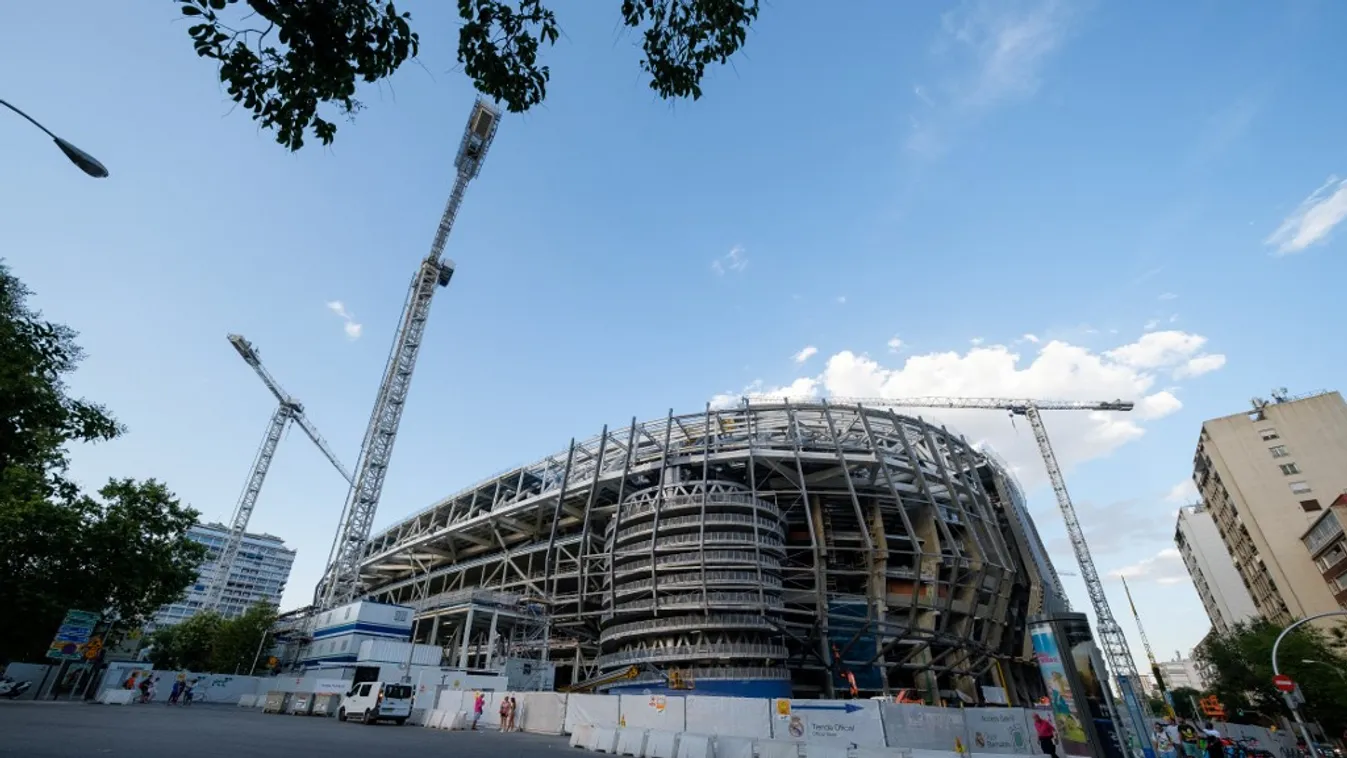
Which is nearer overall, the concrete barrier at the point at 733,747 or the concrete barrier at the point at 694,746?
the concrete barrier at the point at 733,747

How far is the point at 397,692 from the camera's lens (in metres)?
27.3

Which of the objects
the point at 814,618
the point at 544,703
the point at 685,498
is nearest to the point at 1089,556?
the point at 814,618

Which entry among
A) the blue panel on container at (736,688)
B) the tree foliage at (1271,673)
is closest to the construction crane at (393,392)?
the blue panel on container at (736,688)

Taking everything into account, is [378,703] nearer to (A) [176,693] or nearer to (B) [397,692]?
(B) [397,692]

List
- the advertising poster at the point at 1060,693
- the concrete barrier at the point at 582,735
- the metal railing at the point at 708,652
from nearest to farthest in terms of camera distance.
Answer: the advertising poster at the point at 1060,693 < the concrete barrier at the point at 582,735 < the metal railing at the point at 708,652

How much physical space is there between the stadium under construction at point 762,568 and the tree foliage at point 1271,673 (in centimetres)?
1516

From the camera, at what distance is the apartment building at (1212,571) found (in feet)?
317

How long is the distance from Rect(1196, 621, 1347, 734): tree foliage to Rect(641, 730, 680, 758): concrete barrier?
4588cm

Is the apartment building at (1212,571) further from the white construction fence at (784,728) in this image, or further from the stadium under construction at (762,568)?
the white construction fence at (784,728)

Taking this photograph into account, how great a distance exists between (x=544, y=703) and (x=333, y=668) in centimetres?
2966

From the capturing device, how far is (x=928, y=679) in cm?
5141

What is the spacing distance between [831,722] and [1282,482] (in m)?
74.9

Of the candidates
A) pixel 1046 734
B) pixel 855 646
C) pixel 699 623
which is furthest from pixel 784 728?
pixel 855 646

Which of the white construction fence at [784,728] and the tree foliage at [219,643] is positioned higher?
the tree foliage at [219,643]
